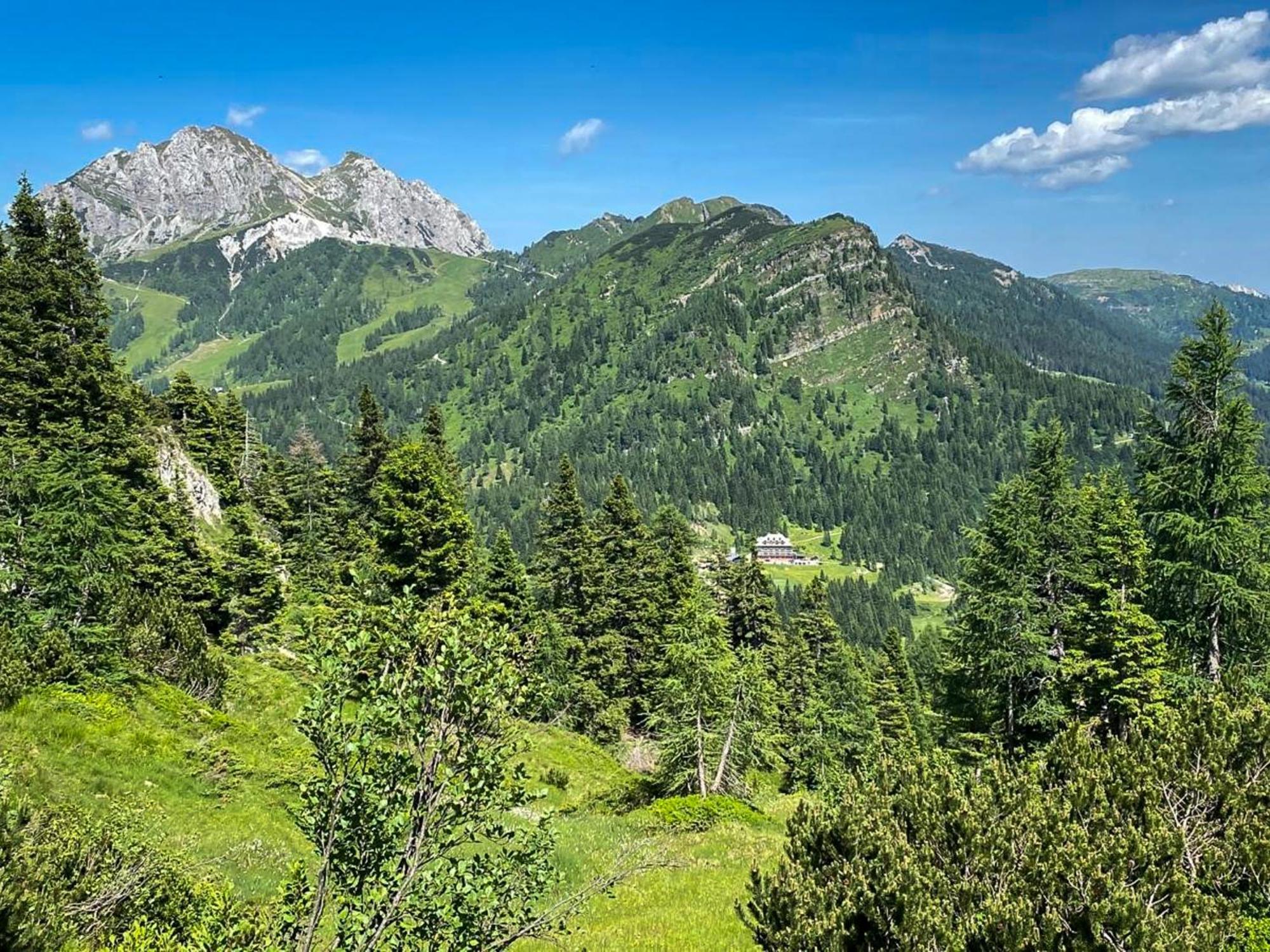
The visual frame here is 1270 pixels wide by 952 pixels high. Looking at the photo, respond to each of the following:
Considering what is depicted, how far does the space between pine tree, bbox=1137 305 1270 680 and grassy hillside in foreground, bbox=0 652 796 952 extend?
17414 mm

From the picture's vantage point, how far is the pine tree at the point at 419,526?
36156mm

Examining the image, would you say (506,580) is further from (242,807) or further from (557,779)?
(242,807)

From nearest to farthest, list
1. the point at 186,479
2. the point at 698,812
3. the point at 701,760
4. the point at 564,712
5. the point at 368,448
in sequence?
the point at 698,812 → the point at 701,760 → the point at 564,712 → the point at 186,479 → the point at 368,448

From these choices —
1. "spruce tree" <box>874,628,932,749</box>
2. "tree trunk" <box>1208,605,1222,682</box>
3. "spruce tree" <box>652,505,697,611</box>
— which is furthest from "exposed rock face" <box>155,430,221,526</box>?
"tree trunk" <box>1208,605,1222,682</box>

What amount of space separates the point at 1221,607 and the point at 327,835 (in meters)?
31.9

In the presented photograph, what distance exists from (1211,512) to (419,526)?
33.3 meters

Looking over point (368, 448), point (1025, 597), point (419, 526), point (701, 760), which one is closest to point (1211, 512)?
point (1025, 597)

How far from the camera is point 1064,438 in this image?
3281cm

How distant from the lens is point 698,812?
2491 centimetres

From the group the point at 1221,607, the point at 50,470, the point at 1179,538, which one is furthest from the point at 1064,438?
the point at 50,470

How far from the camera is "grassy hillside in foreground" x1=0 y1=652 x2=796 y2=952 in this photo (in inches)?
571

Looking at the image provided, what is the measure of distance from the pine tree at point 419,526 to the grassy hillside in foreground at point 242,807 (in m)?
11.1

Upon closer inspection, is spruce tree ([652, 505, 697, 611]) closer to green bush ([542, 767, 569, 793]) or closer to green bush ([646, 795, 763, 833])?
green bush ([542, 767, 569, 793])

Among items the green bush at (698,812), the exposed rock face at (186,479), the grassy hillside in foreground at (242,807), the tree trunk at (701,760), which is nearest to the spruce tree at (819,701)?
the tree trunk at (701,760)
